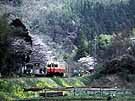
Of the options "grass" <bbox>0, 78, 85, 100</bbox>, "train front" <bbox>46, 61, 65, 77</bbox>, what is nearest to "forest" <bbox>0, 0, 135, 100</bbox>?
"grass" <bbox>0, 78, 85, 100</bbox>

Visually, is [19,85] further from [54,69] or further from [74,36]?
[74,36]

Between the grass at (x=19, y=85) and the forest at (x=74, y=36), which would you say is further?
the forest at (x=74, y=36)

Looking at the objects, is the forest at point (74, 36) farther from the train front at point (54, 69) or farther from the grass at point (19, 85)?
the train front at point (54, 69)

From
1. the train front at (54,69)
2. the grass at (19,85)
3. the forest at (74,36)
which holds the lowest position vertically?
the grass at (19,85)

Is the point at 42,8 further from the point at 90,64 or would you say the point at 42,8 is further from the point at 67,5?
the point at 90,64

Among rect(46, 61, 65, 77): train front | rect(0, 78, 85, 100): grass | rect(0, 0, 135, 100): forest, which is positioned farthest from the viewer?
rect(46, 61, 65, 77): train front

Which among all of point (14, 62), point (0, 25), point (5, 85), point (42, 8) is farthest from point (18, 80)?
point (42, 8)

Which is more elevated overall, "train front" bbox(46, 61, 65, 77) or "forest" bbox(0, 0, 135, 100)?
"forest" bbox(0, 0, 135, 100)

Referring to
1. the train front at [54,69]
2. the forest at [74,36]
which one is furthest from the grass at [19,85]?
the train front at [54,69]

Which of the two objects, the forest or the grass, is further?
the forest

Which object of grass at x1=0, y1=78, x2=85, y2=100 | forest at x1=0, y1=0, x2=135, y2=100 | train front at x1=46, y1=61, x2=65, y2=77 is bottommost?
grass at x1=0, y1=78, x2=85, y2=100

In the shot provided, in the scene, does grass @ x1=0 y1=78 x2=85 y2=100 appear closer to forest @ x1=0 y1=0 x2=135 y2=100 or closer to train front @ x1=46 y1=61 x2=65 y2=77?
forest @ x1=0 y1=0 x2=135 y2=100

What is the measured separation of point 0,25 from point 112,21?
9490 cm

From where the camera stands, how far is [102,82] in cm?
4866
